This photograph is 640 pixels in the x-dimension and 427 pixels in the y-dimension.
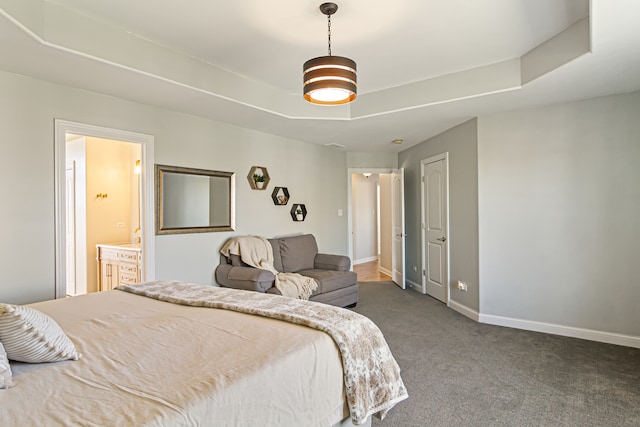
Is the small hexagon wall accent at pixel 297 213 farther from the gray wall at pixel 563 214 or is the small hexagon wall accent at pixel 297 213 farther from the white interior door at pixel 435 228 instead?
the gray wall at pixel 563 214

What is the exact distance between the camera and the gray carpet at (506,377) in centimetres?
215

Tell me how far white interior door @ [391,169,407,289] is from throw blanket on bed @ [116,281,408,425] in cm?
401

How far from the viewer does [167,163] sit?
3.71m

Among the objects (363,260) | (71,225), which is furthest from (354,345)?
(363,260)

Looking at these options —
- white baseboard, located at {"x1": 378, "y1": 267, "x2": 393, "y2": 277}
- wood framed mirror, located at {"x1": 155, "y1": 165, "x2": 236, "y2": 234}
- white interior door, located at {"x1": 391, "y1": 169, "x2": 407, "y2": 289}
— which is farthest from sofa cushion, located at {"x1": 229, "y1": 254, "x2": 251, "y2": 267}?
white baseboard, located at {"x1": 378, "y1": 267, "x2": 393, "y2": 277}

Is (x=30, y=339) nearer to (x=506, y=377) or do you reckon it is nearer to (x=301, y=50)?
(x=301, y=50)

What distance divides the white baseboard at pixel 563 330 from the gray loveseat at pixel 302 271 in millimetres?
1580

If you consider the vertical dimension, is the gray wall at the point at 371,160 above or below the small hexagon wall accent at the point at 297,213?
above

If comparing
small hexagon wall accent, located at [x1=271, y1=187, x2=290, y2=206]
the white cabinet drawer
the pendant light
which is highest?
the pendant light

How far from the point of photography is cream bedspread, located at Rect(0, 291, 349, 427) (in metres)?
1.02

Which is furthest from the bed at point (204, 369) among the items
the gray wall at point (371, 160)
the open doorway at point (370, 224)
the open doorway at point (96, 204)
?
the open doorway at point (370, 224)

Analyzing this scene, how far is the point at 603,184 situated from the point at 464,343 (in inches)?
78.3

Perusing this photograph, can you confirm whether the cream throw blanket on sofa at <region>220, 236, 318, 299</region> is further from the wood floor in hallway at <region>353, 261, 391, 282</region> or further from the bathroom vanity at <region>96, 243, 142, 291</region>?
the wood floor in hallway at <region>353, 261, 391, 282</region>

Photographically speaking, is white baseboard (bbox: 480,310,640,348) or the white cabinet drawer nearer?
white baseboard (bbox: 480,310,640,348)
